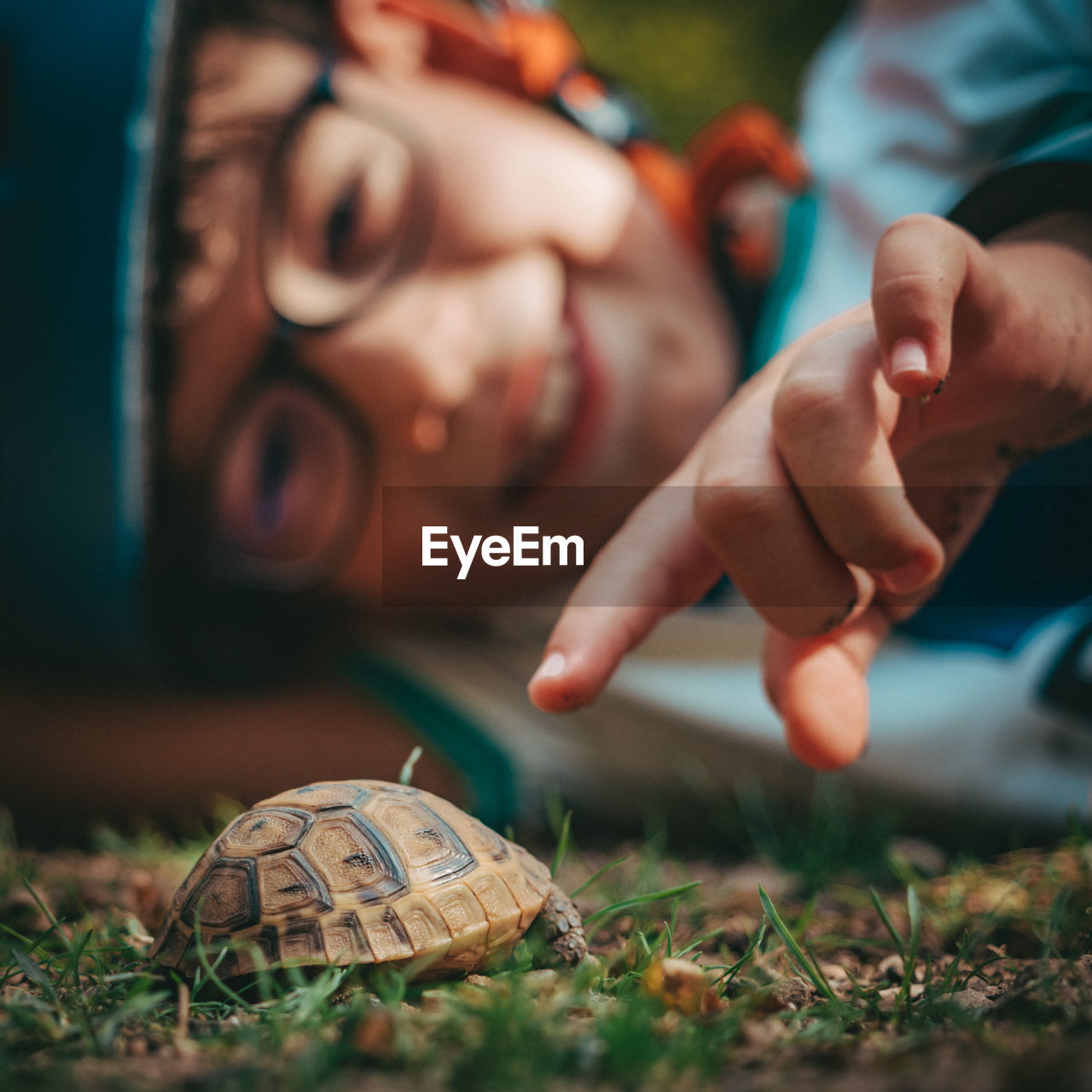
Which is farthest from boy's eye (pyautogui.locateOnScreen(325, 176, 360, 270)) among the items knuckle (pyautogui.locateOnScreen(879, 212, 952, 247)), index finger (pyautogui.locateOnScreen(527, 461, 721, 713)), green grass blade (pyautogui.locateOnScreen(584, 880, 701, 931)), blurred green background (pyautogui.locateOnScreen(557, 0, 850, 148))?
blurred green background (pyautogui.locateOnScreen(557, 0, 850, 148))

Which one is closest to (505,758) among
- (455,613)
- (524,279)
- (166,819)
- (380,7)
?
(455,613)

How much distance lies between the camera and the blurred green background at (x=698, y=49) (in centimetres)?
206

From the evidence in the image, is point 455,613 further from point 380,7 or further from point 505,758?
point 380,7

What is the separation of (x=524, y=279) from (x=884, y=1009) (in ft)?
3.19

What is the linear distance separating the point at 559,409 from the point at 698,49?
144 cm

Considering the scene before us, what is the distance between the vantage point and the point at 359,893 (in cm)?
58

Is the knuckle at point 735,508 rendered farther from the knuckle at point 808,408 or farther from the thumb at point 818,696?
the thumb at point 818,696

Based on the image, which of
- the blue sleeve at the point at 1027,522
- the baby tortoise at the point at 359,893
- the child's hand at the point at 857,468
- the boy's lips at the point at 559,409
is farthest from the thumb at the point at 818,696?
the boy's lips at the point at 559,409

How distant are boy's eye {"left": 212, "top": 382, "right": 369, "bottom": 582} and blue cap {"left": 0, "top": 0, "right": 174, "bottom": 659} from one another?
0.12m

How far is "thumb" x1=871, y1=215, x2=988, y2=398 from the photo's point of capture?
52 cm

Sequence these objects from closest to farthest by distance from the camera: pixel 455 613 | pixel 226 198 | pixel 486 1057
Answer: pixel 486 1057, pixel 226 198, pixel 455 613

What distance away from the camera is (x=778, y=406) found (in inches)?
22.2

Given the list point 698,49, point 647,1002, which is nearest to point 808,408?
point 647,1002

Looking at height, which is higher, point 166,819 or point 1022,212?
point 1022,212
